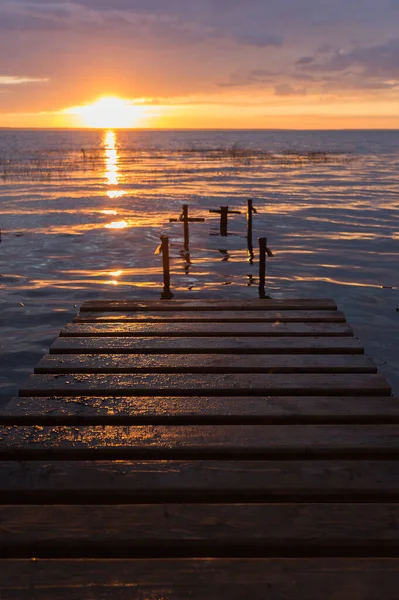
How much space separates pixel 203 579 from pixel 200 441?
1408 millimetres

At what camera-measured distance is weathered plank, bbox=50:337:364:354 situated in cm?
653

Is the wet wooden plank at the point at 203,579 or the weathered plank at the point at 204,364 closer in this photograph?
the wet wooden plank at the point at 203,579

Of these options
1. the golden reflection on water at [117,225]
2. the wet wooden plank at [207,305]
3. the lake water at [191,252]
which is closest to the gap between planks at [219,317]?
the wet wooden plank at [207,305]

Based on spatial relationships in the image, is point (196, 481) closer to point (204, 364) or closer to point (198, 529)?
point (198, 529)

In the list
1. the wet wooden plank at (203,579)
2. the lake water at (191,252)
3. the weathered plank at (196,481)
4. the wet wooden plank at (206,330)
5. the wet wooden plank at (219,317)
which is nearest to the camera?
the wet wooden plank at (203,579)

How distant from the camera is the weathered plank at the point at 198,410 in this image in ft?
15.6

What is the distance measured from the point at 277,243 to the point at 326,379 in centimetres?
1884

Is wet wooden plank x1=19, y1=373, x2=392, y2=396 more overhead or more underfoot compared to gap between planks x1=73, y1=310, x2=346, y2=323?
more overhead

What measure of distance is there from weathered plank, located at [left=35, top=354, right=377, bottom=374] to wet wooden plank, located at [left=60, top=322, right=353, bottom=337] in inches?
32.7

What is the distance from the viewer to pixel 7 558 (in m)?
3.19

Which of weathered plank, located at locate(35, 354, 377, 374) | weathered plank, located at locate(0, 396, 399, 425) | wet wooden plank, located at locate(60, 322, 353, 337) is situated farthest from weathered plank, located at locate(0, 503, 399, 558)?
wet wooden plank, located at locate(60, 322, 353, 337)

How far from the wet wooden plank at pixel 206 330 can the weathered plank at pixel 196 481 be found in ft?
10.4

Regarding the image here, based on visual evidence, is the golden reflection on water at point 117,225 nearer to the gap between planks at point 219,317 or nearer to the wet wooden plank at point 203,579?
the gap between planks at point 219,317

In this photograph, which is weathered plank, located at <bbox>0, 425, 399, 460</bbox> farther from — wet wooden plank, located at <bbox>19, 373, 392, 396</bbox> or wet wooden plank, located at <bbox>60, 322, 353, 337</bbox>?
wet wooden plank, located at <bbox>60, 322, 353, 337</bbox>
